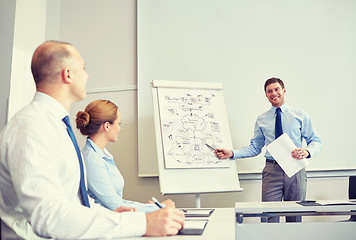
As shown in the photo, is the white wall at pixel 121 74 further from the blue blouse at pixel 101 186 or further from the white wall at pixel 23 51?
the blue blouse at pixel 101 186

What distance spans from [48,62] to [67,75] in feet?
0.23

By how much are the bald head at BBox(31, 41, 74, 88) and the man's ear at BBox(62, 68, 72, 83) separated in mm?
15

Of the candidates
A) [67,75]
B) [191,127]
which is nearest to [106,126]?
[67,75]

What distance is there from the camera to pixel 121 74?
3859 mm

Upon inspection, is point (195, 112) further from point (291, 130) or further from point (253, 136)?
point (291, 130)

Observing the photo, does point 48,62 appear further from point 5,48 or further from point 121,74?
point 121,74

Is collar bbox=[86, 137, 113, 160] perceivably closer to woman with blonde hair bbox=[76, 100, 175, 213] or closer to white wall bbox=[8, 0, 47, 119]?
woman with blonde hair bbox=[76, 100, 175, 213]

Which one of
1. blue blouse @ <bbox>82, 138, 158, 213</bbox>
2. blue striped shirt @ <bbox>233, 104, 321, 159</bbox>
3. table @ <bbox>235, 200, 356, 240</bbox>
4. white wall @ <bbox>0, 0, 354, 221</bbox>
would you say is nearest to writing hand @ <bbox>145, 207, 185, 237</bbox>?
blue blouse @ <bbox>82, 138, 158, 213</bbox>

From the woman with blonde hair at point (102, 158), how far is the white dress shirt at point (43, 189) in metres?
0.64

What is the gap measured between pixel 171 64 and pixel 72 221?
3.00 metres

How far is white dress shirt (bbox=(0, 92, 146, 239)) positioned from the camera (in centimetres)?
87

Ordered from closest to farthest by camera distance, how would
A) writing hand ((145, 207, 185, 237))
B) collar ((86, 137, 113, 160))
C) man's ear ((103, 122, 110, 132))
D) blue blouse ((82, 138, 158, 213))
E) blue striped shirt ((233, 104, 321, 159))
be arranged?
writing hand ((145, 207, 185, 237)), blue blouse ((82, 138, 158, 213)), collar ((86, 137, 113, 160)), man's ear ((103, 122, 110, 132)), blue striped shirt ((233, 104, 321, 159))

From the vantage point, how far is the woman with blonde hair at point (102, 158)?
175 centimetres

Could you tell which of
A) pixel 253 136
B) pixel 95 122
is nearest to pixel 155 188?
pixel 253 136
